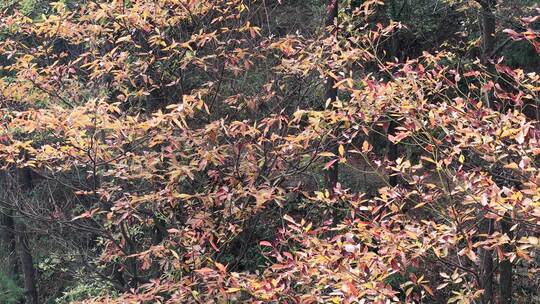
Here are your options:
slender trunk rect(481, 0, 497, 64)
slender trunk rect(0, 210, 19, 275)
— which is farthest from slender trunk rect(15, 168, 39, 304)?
slender trunk rect(481, 0, 497, 64)

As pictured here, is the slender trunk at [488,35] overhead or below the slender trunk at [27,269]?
overhead

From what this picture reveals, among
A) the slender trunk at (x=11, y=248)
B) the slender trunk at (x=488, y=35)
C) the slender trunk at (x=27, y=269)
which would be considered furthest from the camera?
the slender trunk at (x=11, y=248)

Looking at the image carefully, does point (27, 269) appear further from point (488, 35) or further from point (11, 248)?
point (488, 35)

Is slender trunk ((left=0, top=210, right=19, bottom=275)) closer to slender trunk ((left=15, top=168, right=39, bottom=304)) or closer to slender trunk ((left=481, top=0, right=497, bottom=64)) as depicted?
slender trunk ((left=15, top=168, right=39, bottom=304))

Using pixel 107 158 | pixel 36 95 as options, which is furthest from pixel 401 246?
pixel 36 95

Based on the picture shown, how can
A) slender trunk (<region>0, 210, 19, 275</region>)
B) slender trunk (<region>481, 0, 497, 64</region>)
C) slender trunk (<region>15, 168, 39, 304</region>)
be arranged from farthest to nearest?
slender trunk (<region>0, 210, 19, 275</region>)
slender trunk (<region>15, 168, 39, 304</region>)
slender trunk (<region>481, 0, 497, 64</region>)

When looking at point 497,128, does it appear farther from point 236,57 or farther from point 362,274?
point 236,57

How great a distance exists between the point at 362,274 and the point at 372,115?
100cm

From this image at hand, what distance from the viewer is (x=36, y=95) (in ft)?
12.6

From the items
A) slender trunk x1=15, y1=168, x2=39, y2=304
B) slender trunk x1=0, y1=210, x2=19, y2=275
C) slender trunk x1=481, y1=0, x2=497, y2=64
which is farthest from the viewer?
slender trunk x1=0, y1=210, x2=19, y2=275

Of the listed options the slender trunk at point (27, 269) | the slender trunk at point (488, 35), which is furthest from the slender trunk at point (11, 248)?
the slender trunk at point (488, 35)

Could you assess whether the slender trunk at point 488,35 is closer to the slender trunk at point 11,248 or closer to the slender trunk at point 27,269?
the slender trunk at point 27,269

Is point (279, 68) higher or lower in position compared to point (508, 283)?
higher

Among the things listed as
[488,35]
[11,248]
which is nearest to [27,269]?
[11,248]
